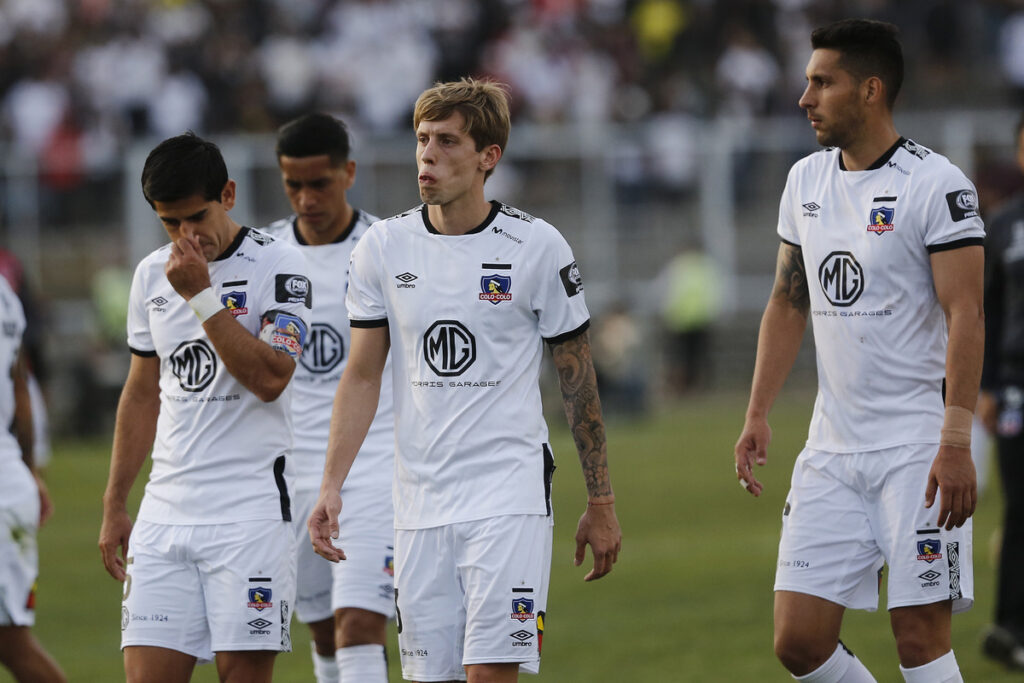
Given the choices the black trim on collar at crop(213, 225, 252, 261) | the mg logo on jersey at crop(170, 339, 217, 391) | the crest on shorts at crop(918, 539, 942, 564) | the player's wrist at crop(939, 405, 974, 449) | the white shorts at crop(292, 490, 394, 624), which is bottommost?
the white shorts at crop(292, 490, 394, 624)

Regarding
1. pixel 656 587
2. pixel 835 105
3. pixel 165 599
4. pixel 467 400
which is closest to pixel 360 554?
pixel 165 599

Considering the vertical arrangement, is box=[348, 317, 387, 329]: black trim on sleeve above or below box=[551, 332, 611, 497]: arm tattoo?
above

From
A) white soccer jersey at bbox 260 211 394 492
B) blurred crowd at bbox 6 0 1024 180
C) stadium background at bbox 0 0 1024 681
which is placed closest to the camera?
white soccer jersey at bbox 260 211 394 492

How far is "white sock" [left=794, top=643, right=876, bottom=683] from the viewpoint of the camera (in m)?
6.18

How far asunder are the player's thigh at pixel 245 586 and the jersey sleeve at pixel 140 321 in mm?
803

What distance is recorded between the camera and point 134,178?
24078 millimetres

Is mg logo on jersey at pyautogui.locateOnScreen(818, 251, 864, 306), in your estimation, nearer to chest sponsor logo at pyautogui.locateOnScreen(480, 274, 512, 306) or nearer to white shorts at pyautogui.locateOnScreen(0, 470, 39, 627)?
chest sponsor logo at pyautogui.locateOnScreen(480, 274, 512, 306)

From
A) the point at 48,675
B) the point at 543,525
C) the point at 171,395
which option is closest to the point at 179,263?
the point at 171,395

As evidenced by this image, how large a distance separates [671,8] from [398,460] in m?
22.9

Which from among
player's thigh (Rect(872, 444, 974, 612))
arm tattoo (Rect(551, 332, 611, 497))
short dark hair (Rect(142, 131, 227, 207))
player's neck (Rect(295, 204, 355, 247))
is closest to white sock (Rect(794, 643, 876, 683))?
player's thigh (Rect(872, 444, 974, 612))

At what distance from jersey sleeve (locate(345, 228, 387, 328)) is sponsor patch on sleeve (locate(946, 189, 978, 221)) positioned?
7.11ft

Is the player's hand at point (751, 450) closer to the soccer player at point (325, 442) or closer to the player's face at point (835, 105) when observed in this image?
the player's face at point (835, 105)

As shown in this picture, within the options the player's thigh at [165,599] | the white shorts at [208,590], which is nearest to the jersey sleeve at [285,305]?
the white shorts at [208,590]

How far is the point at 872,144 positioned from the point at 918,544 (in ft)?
5.15
